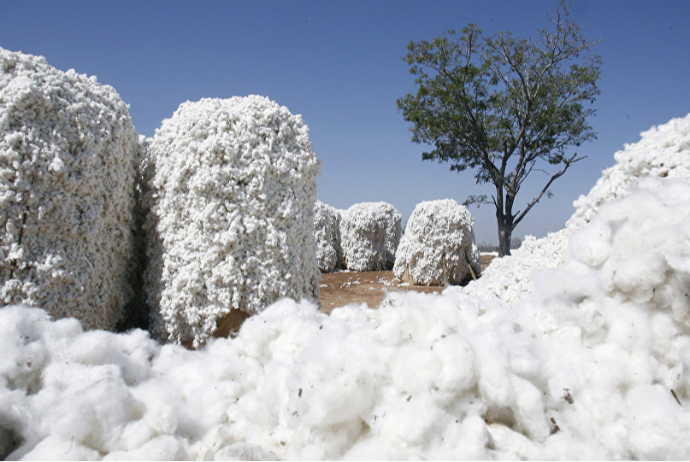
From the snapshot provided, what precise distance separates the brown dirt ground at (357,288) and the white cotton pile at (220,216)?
349 centimetres

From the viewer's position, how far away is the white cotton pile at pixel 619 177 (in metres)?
2.10

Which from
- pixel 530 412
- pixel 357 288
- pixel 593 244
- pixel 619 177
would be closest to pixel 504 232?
pixel 357 288

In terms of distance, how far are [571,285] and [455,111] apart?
45.0ft

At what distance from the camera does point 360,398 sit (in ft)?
4.67

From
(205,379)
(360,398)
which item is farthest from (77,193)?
(360,398)

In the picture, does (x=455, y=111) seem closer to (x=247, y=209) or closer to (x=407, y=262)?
(x=407, y=262)

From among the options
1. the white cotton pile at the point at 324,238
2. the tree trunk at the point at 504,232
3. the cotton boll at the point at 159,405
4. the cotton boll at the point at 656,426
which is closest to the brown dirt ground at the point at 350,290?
the white cotton pile at the point at 324,238

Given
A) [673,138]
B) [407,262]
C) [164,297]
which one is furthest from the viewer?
[407,262]

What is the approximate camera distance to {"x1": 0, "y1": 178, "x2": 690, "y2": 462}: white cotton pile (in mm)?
1350

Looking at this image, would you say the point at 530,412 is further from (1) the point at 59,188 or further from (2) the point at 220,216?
(1) the point at 59,188

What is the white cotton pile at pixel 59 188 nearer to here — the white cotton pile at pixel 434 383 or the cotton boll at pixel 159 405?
the white cotton pile at pixel 434 383

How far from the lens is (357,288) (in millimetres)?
10516

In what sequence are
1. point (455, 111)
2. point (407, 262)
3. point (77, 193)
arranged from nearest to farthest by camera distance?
point (77, 193), point (407, 262), point (455, 111)

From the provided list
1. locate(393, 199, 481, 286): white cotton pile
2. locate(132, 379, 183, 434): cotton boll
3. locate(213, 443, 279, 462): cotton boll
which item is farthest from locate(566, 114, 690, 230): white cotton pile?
locate(393, 199, 481, 286): white cotton pile
